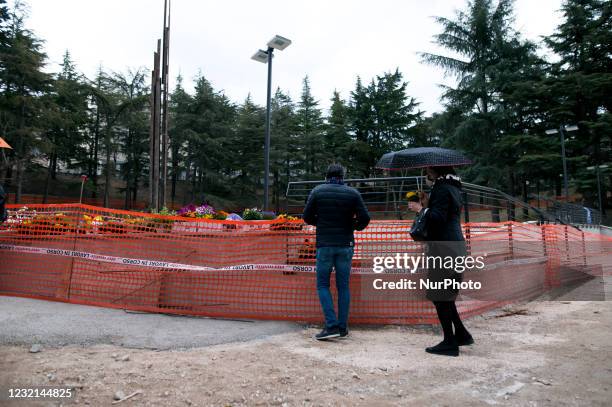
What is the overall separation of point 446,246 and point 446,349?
3.16 feet

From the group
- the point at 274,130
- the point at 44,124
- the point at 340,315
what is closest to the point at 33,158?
the point at 44,124

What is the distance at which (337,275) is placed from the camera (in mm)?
4355

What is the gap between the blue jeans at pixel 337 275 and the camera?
4.29 m

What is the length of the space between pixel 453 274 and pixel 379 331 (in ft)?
4.06

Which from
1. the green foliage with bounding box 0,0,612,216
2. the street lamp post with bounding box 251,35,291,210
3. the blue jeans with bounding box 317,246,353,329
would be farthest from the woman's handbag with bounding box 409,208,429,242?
the green foliage with bounding box 0,0,612,216

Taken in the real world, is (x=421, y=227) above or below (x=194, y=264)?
above

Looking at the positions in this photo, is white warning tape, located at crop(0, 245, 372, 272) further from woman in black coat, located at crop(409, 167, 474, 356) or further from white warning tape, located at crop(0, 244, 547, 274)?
woman in black coat, located at crop(409, 167, 474, 356)

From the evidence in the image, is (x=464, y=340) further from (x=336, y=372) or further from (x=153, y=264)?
(x=153, y=264)

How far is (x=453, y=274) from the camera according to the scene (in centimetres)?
387

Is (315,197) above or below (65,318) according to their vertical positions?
above

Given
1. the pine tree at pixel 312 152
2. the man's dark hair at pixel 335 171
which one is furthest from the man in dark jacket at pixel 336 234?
the pine tree at pixel 312 152

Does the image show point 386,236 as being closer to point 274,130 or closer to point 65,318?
point 65,318

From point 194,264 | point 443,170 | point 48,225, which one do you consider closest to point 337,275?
point 443,170

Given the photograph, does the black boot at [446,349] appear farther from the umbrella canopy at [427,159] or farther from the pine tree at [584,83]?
the pine tree at [584,83]
